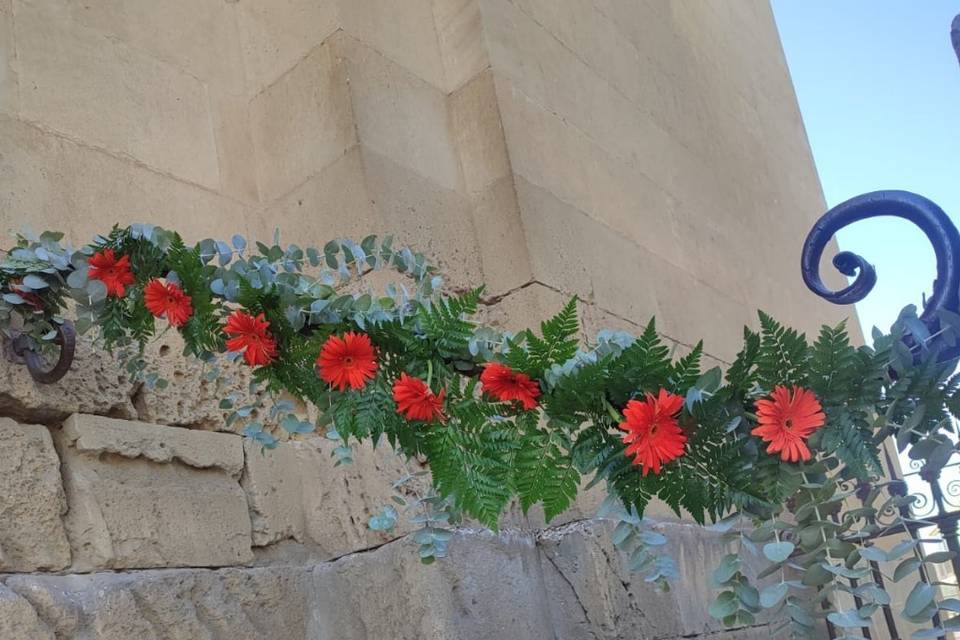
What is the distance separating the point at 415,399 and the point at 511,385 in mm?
115

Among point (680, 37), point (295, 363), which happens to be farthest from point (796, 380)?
point (680, 37)

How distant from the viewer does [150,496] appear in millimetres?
1691

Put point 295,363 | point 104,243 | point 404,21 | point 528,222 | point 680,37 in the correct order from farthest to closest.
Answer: point 680,37 < point 404,21 < point 528,222 < point 104,243 < point 295,363

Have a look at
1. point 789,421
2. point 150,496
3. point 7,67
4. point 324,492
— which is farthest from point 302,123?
point 789,421

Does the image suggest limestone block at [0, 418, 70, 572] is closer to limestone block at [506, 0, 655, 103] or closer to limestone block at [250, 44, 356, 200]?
limestone block at [250, 44, 356, 200]

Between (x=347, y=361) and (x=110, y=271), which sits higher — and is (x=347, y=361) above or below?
below

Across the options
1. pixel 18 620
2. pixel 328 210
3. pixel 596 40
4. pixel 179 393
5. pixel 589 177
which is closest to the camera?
pixel 18 620

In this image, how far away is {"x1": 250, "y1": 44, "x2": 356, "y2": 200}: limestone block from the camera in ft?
7.45

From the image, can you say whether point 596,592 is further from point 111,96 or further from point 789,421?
point 111,96

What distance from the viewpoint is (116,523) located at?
1612 millimetres

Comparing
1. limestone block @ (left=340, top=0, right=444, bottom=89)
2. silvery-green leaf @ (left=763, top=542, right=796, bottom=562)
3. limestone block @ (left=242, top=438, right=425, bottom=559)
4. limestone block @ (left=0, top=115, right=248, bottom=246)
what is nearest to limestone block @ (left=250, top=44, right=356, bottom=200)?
limestone block @ (left=340, top=0, right=444, bottom=89)

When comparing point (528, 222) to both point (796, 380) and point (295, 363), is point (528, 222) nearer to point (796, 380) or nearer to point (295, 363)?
point (295, 363)

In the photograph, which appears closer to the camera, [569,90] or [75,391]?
[75,391]

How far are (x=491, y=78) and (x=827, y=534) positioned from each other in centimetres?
174
